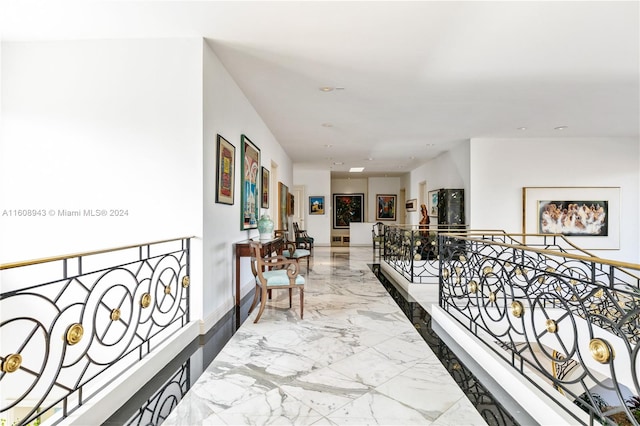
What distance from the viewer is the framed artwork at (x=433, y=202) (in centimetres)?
944

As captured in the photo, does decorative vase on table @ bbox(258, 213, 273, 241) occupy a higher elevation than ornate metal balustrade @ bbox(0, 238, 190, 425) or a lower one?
higher

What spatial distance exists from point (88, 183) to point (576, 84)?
5.65 m

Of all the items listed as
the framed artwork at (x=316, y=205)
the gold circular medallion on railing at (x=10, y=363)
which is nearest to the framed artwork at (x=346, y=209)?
the framed artwork at (x=316, y=205)

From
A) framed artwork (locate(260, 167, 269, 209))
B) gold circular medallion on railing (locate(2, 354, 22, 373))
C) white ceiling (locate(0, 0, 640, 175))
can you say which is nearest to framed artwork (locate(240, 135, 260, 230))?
framed artwork (locate(260, 167, 269, 209))

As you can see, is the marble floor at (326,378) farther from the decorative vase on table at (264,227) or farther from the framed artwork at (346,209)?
the framed artwork at (346,209)

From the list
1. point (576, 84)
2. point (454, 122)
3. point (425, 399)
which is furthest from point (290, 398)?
point (454, 122)

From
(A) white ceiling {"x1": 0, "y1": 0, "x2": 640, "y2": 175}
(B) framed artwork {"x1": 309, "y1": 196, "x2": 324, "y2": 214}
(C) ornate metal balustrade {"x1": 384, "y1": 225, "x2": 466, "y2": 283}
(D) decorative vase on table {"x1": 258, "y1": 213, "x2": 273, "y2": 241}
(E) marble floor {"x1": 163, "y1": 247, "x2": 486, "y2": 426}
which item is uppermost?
(A) white ceiling {"x1": 0, "y1": 0, "x2": 640, "y2": 175}

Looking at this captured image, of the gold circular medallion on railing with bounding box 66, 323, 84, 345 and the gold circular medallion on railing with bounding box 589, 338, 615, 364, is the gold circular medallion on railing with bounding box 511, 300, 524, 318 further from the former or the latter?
the gold circular medallion on railing with bounding box 66, 323, 84, 345

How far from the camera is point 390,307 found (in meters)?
4.28

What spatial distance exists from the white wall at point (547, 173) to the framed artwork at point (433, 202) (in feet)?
6.52

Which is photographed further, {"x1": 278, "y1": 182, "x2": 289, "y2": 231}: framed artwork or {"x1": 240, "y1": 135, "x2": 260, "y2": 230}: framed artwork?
{"x1": 278, "y1": 182, "x2": 289, "y2": 231}: framed artwork

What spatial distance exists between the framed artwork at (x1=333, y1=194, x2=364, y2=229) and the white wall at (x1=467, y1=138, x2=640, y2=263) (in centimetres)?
737

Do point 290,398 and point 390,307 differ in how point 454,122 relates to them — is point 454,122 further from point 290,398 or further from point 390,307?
point 290,398

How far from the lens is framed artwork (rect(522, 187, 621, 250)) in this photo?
7.25 m
